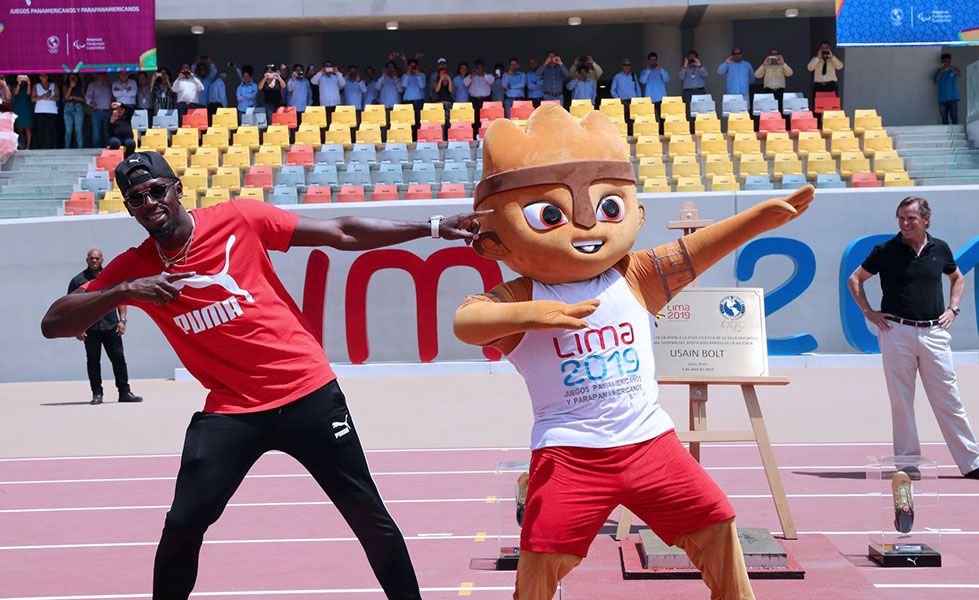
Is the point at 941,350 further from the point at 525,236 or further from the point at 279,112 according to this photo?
the point at 279,112

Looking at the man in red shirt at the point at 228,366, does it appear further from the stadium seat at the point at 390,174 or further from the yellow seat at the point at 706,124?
the yellow seat at the point at 706,124

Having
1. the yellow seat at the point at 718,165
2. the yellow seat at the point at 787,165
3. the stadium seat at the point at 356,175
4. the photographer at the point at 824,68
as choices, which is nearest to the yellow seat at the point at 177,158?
the stadium seat at the point at 356,175

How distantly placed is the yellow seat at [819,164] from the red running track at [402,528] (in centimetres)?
829

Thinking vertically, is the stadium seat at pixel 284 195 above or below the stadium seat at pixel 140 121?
below

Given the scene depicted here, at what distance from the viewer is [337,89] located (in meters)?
21.2

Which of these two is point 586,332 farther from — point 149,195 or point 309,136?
point 309,136

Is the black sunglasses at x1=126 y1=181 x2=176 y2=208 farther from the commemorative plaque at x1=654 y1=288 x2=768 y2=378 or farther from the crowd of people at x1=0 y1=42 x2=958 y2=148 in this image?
the crowd of people at x1=0 y1=42 x2=958 y2=148

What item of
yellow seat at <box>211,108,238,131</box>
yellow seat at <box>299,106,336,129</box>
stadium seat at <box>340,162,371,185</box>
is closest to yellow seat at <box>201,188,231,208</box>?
stadium seat at <box>340,162,371,185</box>

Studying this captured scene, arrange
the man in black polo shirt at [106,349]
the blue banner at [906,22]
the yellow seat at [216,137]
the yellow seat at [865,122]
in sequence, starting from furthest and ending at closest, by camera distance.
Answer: the blue banner at [906,22] < the yellow seat at [216,137] < the yellow seat at [865,122] < the man in black polo shirt at [106,349]

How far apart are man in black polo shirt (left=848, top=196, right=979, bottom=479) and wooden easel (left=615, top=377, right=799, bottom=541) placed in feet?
5.17

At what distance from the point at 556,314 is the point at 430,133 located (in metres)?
15.4

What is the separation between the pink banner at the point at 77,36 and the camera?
70.1ft

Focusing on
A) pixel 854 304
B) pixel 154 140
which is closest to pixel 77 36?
pixel 154 140

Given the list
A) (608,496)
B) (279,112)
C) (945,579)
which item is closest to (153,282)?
(608,496)
